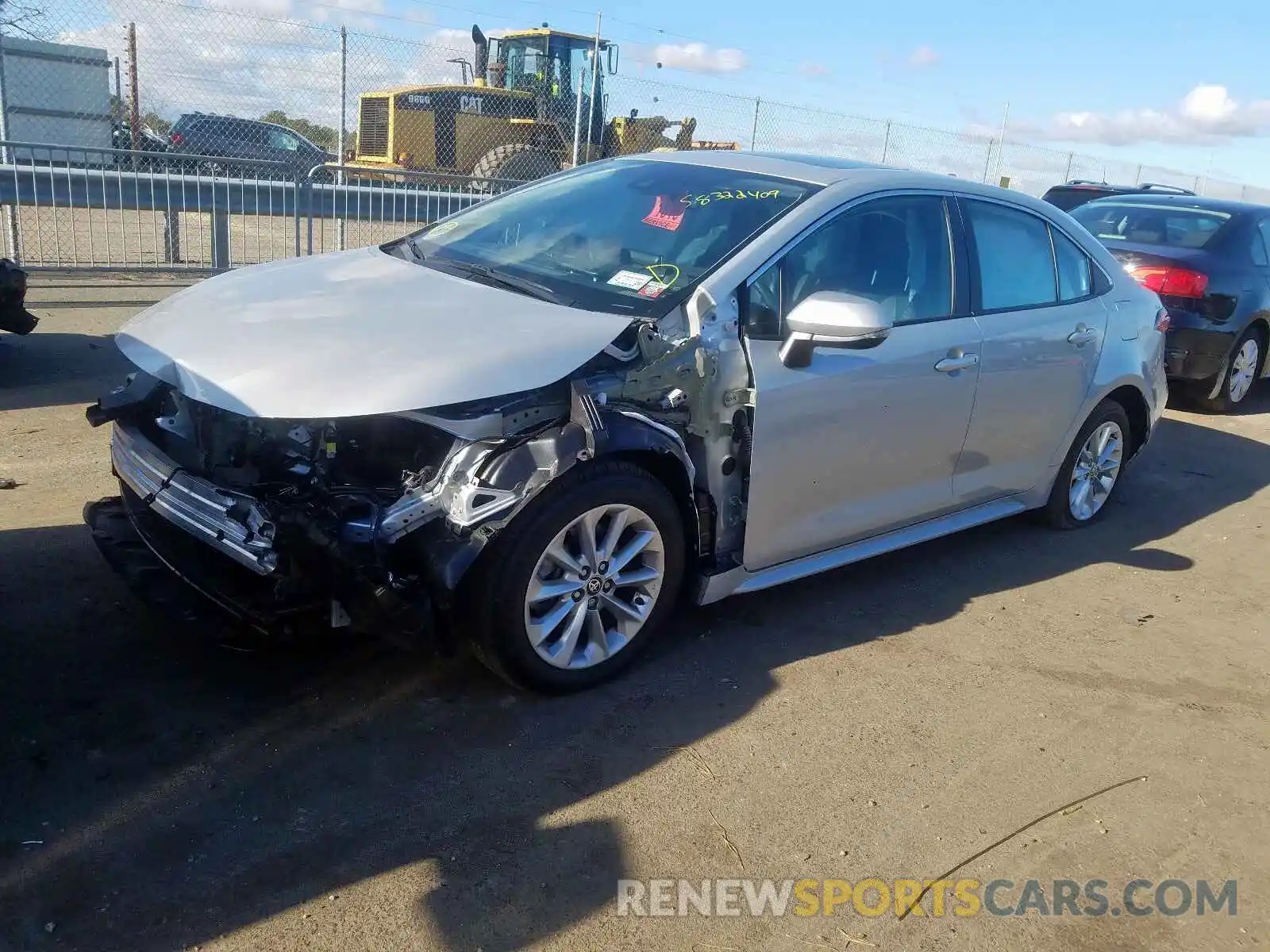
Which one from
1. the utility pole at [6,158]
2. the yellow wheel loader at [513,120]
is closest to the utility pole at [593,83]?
the yellow wheel loader at [513,120]

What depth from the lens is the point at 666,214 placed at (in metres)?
4.09

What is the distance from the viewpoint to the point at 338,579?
3.03 meters

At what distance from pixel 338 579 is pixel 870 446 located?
6.85 feet

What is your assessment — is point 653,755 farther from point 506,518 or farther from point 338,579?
point 338,579

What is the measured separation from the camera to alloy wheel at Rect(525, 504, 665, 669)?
3350mm

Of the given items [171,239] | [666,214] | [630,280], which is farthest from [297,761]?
[171,239]

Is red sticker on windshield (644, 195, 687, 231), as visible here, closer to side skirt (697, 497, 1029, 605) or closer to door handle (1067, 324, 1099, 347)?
side skirt (697, 497, 1029, 605)

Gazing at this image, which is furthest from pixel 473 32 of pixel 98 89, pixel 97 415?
pixel 97 415

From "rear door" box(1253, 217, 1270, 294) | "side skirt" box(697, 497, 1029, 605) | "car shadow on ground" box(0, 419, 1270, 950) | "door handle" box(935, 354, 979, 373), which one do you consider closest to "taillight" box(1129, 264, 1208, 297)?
"rear door" box(1253, 217, 1270, 294)

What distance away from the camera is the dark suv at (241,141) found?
1377 centimetres

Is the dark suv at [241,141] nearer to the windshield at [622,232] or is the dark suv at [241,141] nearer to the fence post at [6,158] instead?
the fence post at [6,158]

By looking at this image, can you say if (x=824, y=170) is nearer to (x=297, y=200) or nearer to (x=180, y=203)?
(x=297, y=200)

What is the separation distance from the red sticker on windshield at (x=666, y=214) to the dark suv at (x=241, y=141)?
325 inches

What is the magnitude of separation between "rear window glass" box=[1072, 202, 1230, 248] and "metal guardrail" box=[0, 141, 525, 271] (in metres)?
5.82
